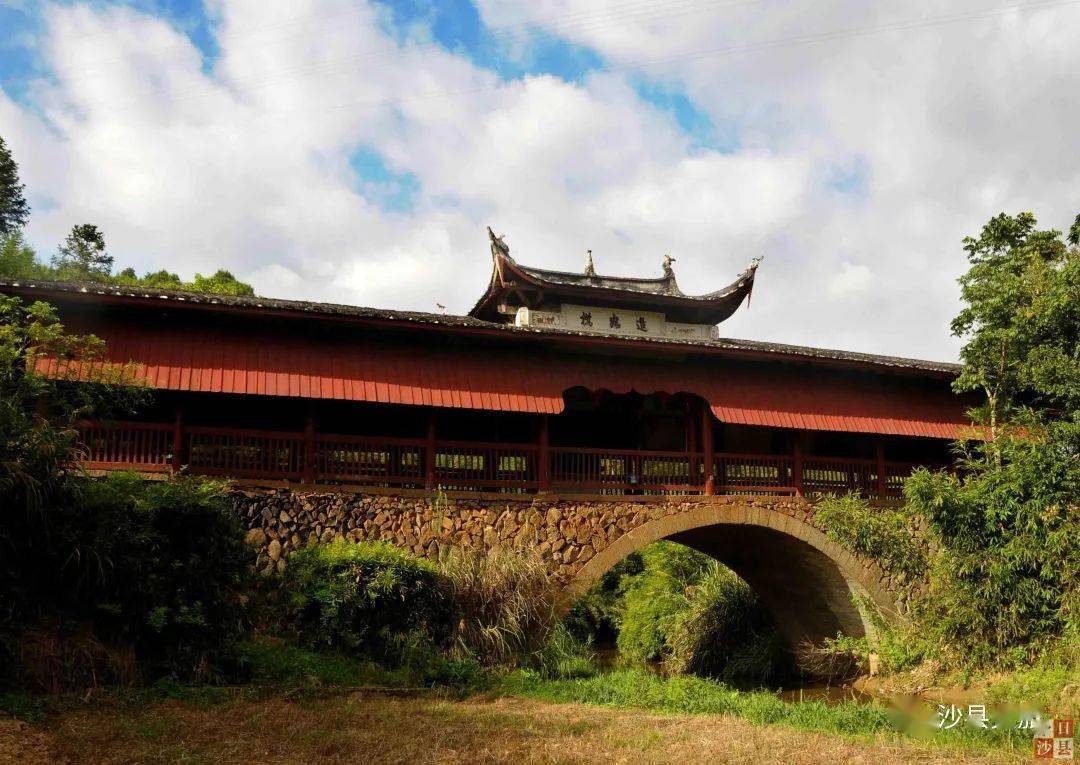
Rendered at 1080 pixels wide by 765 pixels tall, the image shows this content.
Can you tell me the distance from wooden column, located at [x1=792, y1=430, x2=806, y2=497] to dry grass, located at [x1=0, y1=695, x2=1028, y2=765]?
7.29m

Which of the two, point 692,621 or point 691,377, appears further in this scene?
point 692,621

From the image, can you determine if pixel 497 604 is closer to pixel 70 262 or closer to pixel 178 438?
pixel 178 438

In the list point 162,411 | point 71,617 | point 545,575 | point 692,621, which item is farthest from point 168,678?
point 692,621

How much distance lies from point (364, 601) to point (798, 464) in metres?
8.41

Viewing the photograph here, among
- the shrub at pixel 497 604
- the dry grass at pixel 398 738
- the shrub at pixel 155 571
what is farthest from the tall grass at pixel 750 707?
the shrub at pixel 155 571

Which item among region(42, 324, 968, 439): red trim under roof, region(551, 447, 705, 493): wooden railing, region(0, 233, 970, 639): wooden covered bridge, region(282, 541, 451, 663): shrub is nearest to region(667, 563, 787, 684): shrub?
region(0, 233, 970, 639): wooden covered bridge

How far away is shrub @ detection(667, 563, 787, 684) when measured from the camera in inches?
724

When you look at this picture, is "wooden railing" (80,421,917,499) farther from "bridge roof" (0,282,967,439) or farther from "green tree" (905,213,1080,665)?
"green tree" (905,213,1080,665)

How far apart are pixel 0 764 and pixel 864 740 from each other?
23.5 feet

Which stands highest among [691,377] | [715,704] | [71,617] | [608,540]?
[691,377]

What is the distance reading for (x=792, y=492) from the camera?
1552 centimetres

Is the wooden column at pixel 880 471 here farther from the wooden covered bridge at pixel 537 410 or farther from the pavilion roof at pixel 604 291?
the pavilion roof at pixel 604 291

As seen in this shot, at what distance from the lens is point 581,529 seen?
44.6 feet

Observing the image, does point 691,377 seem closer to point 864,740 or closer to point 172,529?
point 864,740
